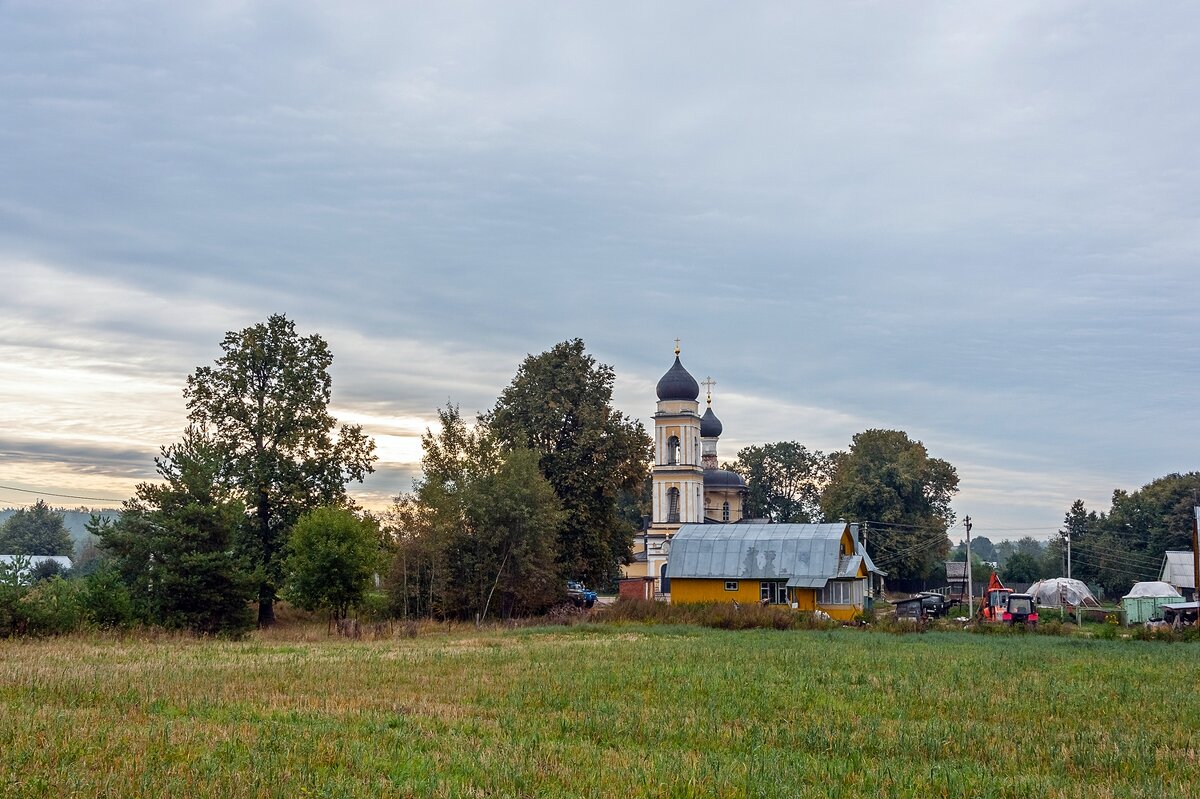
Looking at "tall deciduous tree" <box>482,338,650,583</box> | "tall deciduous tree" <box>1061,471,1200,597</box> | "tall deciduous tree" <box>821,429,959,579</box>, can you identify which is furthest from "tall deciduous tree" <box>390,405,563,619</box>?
"tall deciduous tree" <box>1061,471,1200,597</box>

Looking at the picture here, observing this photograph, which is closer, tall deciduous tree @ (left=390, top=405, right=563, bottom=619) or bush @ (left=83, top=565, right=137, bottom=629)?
bush @ (left=83, top=565, right=137, bottom=629)

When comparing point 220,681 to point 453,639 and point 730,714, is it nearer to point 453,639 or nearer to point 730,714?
point 730,714

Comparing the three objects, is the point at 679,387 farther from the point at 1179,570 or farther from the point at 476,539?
the point at 1179,570

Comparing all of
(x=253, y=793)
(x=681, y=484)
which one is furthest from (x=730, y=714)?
(x=681, y=484)

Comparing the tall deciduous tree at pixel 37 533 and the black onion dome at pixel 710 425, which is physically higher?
the black onion dome at pixel 710 425

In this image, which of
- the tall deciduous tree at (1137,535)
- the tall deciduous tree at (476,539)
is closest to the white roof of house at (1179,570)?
the tall deciduous tree at (1137,535)

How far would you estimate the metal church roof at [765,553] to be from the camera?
60.9 metres

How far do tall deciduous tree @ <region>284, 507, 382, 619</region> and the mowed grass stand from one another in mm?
11739

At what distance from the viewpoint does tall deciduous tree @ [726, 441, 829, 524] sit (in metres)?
124

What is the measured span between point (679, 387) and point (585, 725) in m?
58.6

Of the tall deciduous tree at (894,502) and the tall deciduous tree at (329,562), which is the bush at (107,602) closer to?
the tall deciduous tree at (329,562)

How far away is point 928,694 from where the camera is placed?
817 inches

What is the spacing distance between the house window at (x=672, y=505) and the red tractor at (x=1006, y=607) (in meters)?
21.5

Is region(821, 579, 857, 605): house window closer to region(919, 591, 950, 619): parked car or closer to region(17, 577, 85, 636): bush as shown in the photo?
region(919, 591, 950, 619): parked car
